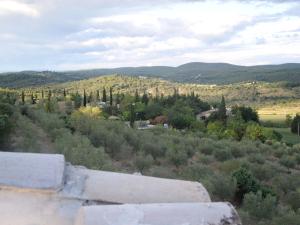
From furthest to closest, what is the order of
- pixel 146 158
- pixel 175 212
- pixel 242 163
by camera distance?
pixel 242 163
pixel 146 158
pixel 175 212

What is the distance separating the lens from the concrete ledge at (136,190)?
2863mm

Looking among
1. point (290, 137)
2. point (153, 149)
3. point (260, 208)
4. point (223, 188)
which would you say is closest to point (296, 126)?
point (290, 137)

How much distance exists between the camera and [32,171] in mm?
2898

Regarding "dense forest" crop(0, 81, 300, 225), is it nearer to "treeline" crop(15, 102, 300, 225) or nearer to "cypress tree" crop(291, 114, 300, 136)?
"treeline" crop(15, 102, 300, 225)

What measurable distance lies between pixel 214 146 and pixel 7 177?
2841cm

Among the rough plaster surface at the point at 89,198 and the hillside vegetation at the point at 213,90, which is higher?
the rough plaster surface at the point at 89,198

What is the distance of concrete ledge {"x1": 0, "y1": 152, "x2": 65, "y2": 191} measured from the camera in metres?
2.81

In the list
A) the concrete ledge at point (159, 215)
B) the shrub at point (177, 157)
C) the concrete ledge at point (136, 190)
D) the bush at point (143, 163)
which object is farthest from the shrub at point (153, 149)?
the concrete ledge at point (159, 215)

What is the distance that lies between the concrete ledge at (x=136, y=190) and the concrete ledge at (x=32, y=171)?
0.18 meters

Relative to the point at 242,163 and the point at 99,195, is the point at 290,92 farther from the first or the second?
the point at 99,195

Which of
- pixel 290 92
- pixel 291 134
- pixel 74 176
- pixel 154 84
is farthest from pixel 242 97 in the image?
pixel 74 176

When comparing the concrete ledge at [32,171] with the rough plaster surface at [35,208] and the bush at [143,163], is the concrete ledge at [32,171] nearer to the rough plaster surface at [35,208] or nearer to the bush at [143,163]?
the rough plaster surface at [35,208]

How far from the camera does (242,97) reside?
407 ft

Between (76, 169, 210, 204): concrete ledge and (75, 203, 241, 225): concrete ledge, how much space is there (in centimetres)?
22
